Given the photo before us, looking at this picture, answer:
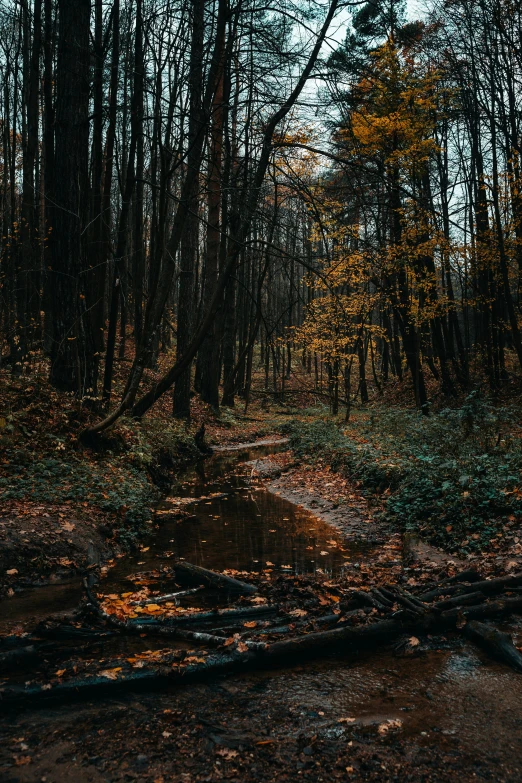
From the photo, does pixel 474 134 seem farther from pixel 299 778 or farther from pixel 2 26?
pixel 299 778

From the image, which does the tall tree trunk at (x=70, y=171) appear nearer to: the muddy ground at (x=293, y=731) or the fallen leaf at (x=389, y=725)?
the muddy ground at (x=293, y=731)

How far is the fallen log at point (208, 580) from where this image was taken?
224 inches

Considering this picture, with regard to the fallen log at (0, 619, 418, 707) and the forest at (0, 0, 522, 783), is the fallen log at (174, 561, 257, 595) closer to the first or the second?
the forest at (0, 0, 522, 783)

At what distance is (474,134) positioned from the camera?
19.4m

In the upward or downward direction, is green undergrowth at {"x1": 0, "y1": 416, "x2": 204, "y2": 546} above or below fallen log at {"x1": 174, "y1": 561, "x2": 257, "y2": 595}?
above

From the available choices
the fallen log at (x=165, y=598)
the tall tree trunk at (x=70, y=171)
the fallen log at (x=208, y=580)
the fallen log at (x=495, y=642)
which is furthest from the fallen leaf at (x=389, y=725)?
the tall tree trunk at (x=70, y=171)

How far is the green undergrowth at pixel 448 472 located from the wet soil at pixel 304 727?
274 cm

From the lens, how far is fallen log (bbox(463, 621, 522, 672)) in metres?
4.11

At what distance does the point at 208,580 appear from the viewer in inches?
229

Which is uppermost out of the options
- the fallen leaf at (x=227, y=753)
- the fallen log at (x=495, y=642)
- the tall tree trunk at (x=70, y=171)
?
the tall tree trunk at (x=70, y=171)

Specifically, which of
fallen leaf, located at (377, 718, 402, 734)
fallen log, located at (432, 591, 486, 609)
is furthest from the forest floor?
fallen log, located at (432, 591, 486, 609)

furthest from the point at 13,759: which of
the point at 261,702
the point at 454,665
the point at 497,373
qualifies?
the point at 497,373

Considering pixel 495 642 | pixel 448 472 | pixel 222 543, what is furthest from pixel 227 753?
pixel 448 472

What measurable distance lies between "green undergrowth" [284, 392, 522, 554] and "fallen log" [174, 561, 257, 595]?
2.99 metres
